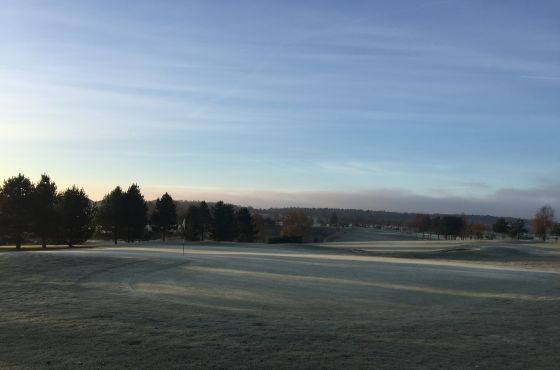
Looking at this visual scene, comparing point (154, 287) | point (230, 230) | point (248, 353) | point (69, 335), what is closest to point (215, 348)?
point (248, 353)

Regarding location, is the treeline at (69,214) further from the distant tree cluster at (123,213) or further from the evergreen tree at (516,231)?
the evergreen tree at (516,231)

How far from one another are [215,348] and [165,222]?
7691 centimetres

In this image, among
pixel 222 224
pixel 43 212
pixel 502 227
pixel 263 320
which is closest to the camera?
pixel 263 320

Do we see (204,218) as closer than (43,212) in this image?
No

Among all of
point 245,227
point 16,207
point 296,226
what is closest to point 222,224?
point 245,227

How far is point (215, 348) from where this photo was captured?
31.8ft

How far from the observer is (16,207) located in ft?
209

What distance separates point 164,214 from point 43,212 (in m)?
21.7

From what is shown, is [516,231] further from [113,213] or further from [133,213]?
[113,213]

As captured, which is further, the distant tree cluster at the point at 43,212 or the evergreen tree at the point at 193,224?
the evergreen tree at the point at 193,224

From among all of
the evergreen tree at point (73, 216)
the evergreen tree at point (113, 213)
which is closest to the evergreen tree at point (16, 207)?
the evergreen tree at point (73, 216)

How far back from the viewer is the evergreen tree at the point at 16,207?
63719mm

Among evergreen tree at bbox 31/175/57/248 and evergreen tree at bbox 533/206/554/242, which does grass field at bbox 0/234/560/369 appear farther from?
evergreen tree at bbox 533/206/554/242

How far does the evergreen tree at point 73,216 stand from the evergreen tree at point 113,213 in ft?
15.5
